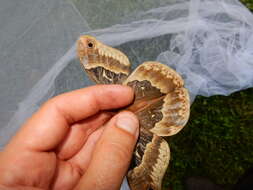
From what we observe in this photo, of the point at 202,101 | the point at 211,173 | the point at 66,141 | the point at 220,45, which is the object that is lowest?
the point at 211,173

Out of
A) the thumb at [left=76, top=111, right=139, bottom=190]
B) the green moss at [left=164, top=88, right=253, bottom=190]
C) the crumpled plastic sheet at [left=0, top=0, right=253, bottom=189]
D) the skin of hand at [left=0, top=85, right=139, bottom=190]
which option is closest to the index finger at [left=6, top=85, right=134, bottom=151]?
the skin of hand at [left=0, top=85, right=139, bottom=190]

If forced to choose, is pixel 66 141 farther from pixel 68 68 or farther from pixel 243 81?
pixel 243 81

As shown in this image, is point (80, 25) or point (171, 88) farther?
point (80, 25)

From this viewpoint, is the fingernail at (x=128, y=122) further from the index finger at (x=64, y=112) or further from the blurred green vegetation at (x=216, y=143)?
the blurred green vegetation at (x=216, y=143)

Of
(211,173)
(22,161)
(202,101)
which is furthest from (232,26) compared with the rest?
(22,161)

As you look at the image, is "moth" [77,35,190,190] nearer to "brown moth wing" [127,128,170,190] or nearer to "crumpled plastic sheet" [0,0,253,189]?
"brown moth wing" [127,128,170,190]

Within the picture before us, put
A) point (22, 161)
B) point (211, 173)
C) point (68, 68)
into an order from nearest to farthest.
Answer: point (22, 161) < point (68, 68) < point (211, 173)

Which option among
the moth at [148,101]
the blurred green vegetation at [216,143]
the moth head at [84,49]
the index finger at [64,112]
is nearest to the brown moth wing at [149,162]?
the moth at [148,101]
